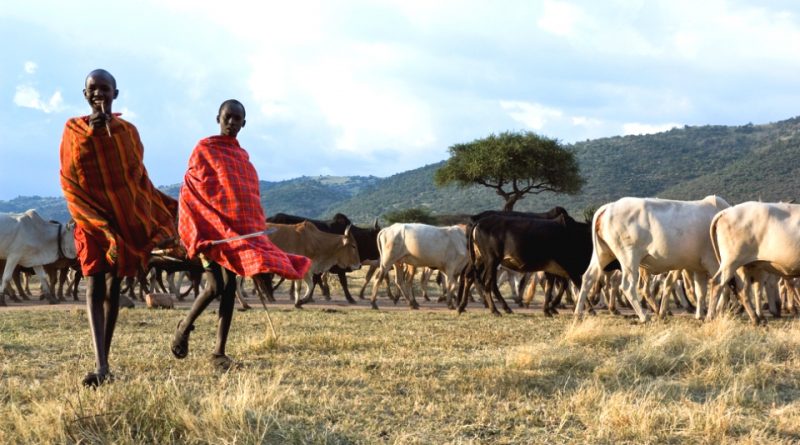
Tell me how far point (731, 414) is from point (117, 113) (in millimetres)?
4606

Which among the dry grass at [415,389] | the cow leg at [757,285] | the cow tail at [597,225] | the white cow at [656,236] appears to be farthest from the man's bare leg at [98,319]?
the cow leg at [757,285]

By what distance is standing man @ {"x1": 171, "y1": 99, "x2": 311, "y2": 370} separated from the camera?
6305mm

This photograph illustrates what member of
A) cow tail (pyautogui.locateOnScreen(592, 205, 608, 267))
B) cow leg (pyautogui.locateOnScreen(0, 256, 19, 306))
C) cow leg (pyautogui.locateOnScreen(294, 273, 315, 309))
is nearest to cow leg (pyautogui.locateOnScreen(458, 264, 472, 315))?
cow tail (pyautogui.locateOnScreen(592, 205, 608, 267))

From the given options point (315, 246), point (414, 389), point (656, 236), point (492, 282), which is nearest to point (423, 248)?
point (315, 246)

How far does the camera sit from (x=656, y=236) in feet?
39.4

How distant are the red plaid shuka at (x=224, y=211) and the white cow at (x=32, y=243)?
11.3 m

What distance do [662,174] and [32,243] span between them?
211 feet

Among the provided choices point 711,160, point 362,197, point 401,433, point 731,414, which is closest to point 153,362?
point 401,433

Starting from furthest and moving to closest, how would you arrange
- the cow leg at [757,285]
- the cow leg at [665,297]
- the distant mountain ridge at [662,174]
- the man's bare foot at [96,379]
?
1. the distant mountain ridge at [662,174]
2. the cow leg at [665,297]
3. the cow leg at [757,285]
4. the man's bare foot at [96,379]

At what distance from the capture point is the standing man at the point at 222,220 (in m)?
6.30

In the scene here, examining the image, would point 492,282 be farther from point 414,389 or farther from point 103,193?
point 103,193

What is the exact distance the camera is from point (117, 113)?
580cm

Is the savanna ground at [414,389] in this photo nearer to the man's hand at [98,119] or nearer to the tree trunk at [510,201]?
the man's hand at [98,119]

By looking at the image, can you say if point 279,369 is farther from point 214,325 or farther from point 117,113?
point 214,325
